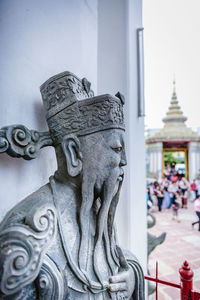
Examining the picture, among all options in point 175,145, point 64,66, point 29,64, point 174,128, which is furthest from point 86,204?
point 174,128

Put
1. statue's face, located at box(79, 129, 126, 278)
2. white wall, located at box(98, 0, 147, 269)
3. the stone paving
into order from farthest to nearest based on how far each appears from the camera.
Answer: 1. the stone paving
2. white wall, located at box(98, 0, 147, 269)
3. statue's face, located at box(79, 129, 126, 278)

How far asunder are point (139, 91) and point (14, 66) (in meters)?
1.11

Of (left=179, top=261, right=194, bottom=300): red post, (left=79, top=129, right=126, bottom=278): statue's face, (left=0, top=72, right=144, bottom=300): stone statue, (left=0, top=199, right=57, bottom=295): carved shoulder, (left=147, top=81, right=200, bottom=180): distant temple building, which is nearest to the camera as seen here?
(left=0, top=199, right=57, bottom=295): carved shoulder

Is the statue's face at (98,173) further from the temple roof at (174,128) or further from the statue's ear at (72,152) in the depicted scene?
the temple roof at (174,128)

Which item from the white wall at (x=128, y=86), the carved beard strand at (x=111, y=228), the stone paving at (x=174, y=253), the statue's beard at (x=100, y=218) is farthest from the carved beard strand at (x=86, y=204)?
the stone paving at (x=174, y=253)

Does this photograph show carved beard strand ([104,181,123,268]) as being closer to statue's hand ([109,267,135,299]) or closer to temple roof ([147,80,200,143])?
statue's hand ([109,267,135,299])

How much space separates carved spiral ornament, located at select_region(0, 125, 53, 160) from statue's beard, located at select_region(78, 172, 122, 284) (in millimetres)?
253

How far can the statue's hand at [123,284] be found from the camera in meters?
0.93

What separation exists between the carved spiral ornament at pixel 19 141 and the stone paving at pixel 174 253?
7.38ft

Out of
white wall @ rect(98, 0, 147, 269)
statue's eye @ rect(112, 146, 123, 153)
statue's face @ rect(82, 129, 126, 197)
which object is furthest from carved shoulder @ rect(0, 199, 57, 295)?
white wall @ rect(98, 0, 147, 269)

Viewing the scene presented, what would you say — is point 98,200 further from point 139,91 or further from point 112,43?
point 112,43

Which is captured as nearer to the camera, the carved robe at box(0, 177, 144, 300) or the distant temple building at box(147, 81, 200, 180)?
the carved robe at box(0, 177, 144, 300)

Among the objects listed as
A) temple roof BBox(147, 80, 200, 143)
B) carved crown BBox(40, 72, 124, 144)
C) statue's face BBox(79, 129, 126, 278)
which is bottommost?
statue's face BBox(79, 129, 126, 278)

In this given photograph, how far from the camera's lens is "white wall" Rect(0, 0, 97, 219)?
997 millimetres
